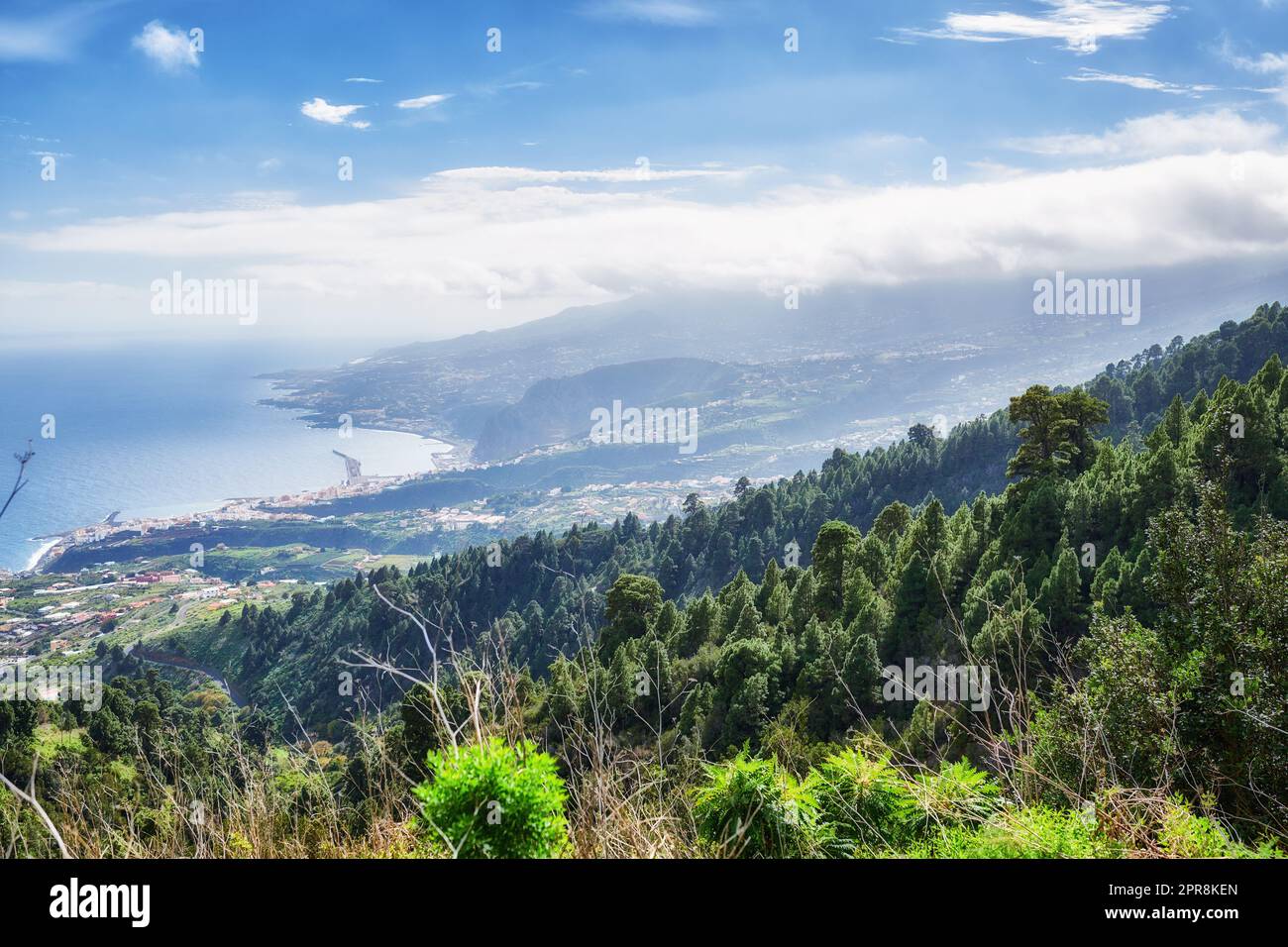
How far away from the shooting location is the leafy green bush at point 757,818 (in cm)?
475

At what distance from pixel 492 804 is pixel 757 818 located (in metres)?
1.96

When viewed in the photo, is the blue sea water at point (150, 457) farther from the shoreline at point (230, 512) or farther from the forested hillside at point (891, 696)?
the forested hillside at point (891, 696)

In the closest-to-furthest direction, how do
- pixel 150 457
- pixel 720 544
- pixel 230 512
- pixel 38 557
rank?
pixel 720 544
pixel 38 557
pixel 230 512
pixel 150 457

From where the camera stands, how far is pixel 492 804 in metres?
3.41

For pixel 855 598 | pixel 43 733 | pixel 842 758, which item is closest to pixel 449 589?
pixel 43 733

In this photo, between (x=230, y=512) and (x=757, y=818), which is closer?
(x=757, y=818)

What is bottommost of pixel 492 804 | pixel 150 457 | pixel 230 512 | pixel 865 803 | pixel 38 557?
pixel 38 557

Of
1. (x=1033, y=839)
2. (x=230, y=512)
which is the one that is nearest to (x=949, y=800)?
(x=1033, y=839)

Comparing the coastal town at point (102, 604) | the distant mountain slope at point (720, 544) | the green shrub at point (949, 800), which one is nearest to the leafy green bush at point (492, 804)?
the green shrub at point (949, 800)

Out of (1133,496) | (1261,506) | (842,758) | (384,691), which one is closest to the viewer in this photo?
(842,758)

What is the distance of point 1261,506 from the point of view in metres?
17.8

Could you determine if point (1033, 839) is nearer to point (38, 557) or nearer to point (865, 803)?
point (865, 803)
